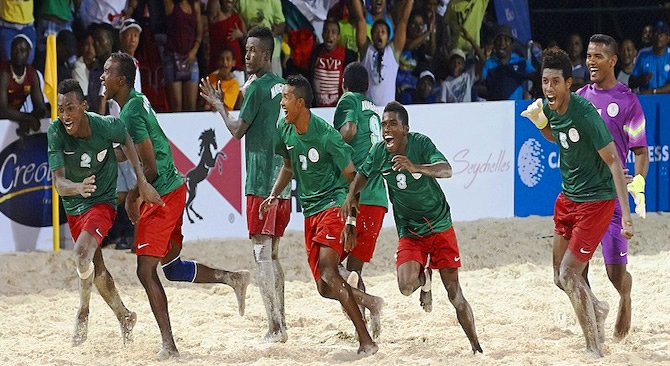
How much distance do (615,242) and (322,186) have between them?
2.01 meters

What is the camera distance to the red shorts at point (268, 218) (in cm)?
816

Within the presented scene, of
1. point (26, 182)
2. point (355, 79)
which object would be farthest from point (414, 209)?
point (26, 182)

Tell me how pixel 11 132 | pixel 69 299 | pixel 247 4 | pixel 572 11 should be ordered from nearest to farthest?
pixel 69 299
pixel 11 132
pixel 247 4
pixel 572 11

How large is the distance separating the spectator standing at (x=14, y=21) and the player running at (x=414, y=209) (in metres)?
5.11

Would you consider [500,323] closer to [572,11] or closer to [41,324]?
[41,324]

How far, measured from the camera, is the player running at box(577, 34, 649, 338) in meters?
8.00

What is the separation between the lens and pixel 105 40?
11.5 meters

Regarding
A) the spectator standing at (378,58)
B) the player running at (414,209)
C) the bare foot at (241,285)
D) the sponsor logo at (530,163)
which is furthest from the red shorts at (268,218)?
the sponsor logo at (530,163)

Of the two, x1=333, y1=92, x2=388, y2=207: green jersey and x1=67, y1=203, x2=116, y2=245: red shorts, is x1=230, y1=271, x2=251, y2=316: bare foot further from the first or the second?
x1=67, y1=203, x2=116, y2=245: red shorts

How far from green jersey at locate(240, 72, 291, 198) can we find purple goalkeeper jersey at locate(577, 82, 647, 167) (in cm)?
215

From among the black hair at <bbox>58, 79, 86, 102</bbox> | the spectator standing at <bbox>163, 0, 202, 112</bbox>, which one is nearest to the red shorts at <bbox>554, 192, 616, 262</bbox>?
the black hair at <bbox>58, 79, 86, 102</bbox>

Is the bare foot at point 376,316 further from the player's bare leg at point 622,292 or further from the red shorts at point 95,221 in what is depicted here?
the red shorts at point 95,221

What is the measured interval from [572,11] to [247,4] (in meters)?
5.57

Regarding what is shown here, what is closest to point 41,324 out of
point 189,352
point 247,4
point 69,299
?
point 69,299
